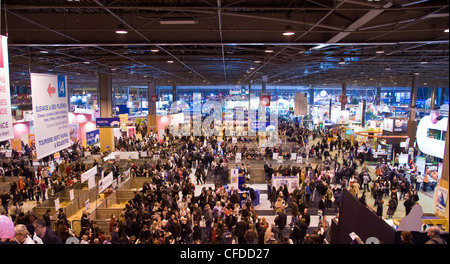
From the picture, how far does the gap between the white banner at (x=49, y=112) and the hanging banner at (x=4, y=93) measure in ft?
2.70

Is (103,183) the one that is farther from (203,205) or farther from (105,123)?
(105,123)

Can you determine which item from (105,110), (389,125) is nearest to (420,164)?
(389,125)

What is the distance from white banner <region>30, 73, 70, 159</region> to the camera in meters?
6.87

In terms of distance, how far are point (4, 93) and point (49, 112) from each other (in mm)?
1913

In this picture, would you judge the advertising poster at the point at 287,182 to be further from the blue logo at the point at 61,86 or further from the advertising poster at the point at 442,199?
the blue logo at the point at 61,86

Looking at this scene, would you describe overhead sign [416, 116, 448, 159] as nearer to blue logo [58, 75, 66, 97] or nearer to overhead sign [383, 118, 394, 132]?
overhead sign [383, 118, 394, 132]

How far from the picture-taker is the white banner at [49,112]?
6867 mm

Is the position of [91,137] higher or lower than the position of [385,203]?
higher

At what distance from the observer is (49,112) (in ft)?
24.2

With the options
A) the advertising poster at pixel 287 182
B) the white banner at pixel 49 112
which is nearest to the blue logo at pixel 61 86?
the white banner at pixel 49 112
